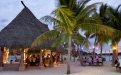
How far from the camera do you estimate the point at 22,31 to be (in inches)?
659

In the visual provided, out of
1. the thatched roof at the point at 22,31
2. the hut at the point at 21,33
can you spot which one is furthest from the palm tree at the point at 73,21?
the thatched roof at the point at 22,31

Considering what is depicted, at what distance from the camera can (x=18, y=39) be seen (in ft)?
52.1

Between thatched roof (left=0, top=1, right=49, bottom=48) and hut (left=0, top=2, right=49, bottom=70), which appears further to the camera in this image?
thatched roof (left=0, top=1, right=49, bottom=48)

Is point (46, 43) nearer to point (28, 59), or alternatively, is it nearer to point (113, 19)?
point (28, 59)

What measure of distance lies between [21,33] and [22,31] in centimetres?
24

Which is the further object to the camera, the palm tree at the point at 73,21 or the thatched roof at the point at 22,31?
the thatched roof at the point at 22,31

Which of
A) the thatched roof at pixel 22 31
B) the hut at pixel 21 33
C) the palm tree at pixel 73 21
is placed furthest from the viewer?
the thatched roof at pixel 22 31

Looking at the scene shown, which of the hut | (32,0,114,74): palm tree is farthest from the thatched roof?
(32,0,114,74): palm tree

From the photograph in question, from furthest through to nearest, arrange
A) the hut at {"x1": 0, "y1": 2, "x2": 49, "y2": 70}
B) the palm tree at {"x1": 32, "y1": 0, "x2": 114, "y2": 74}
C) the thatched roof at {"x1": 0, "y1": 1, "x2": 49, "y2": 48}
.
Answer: the thatched roof at {"x1": 0, "y1": 1, "x2": 49, "y2": 48} < the hut at {"x1": 0, "y1": 2, "x2": 49, "y2": 70} < the palm tree at {"x1": 32, "y1": 0, "x2": 114, "y2": 74}

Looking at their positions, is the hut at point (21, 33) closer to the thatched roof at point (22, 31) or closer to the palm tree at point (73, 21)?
the thatched roof at point (22, 31)

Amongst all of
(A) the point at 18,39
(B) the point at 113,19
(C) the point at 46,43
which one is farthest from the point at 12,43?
(B) the point at 113,19

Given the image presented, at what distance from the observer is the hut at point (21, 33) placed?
51.1 ft

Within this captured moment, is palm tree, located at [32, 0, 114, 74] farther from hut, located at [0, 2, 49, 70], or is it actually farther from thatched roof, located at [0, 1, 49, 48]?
thatched roof, located at [0, 1, 49, 48]

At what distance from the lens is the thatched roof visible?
15680 mm
